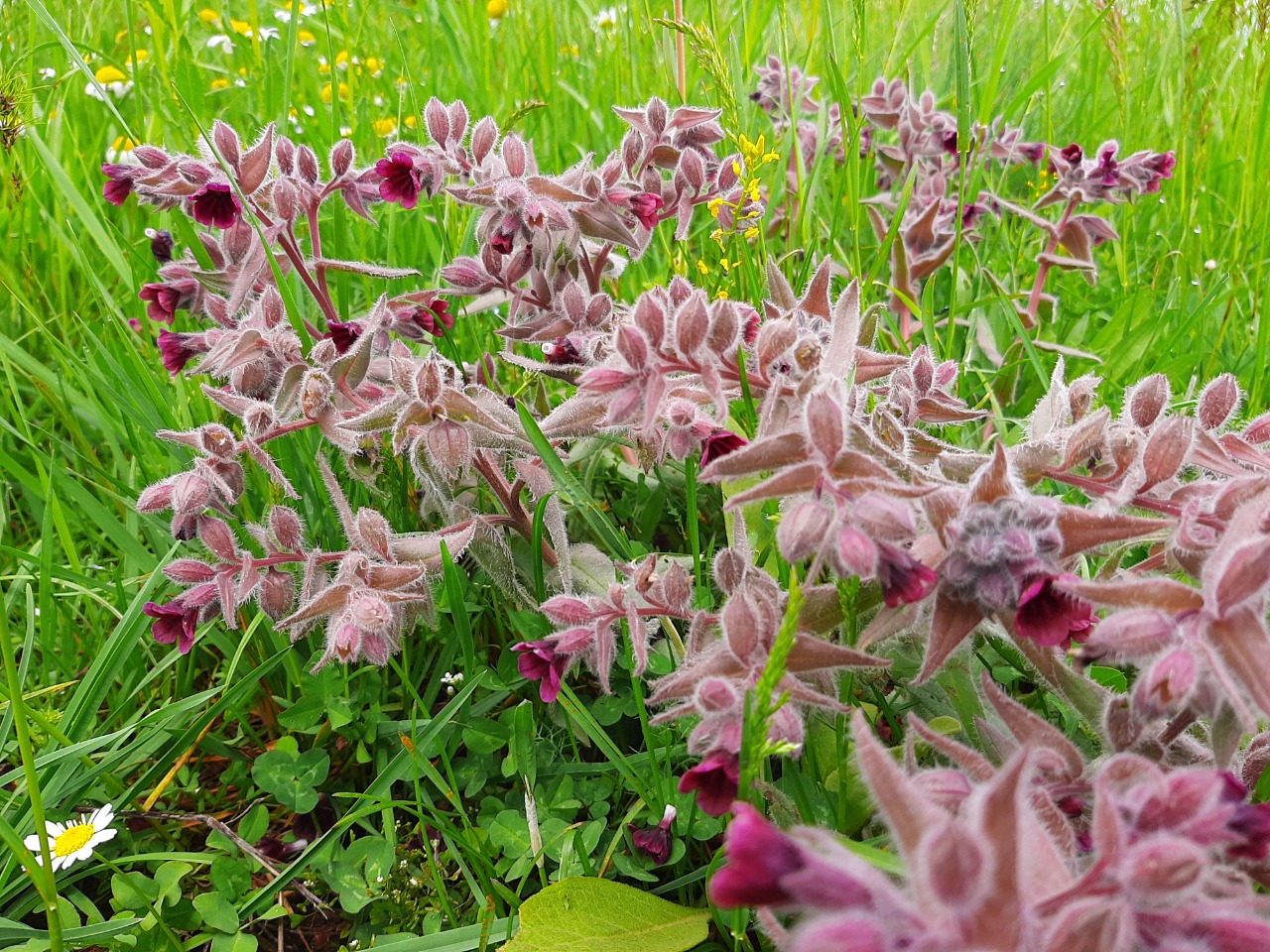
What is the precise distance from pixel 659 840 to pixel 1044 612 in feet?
2.55

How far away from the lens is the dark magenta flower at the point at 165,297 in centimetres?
234

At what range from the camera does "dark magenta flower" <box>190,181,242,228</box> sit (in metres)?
2.07

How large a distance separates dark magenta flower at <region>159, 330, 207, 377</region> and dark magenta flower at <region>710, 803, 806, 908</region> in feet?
6.22

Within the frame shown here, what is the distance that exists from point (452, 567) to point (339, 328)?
0.62 m

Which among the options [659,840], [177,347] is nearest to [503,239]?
[177,347]

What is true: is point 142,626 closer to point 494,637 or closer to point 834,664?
point 494,637

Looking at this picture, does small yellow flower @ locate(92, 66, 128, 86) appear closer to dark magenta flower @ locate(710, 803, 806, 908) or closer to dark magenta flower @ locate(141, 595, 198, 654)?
dark magenta flower @ locate(141, 595, 198, 654)

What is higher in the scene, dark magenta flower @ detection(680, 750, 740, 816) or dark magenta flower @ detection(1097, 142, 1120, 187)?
dark magenta flower @ detection(1097, 142, 1120, 187)

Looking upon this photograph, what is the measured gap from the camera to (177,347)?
2.25 m

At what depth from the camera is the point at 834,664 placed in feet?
4.42

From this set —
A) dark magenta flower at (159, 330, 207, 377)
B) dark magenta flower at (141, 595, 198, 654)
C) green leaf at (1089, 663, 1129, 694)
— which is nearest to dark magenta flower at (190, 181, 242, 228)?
dark magenta flower at (159, 330, 207, 377)

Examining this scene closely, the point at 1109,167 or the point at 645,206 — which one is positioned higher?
the point at 645,206

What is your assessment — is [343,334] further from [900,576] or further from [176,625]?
[900,576]

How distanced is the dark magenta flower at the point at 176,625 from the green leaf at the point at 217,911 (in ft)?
1.46
